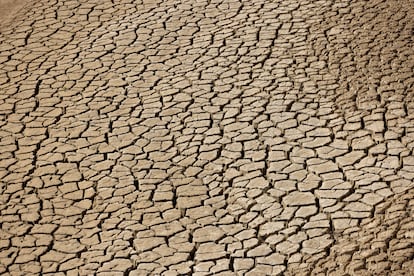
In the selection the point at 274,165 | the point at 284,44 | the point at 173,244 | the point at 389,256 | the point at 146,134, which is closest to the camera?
the point at 389,256

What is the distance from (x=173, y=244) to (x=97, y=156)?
3.39ft

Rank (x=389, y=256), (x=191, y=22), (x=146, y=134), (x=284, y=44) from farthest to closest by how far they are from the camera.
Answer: (x=191, y=22)
(x=284, y=44)
(x=146, y=134)
(x=389, y=256)

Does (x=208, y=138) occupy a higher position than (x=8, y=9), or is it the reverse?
(x=8, y=9)

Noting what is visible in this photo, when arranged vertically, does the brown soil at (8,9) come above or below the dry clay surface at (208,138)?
above

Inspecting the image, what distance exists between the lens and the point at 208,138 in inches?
201

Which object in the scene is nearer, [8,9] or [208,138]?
[208,138]

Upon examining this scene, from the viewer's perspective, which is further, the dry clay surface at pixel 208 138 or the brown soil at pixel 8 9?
the brown soil at pixel 8 9

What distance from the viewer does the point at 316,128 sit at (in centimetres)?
506

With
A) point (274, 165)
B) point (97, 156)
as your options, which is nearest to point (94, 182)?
point (97, 156)

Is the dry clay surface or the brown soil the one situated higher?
the brown soil

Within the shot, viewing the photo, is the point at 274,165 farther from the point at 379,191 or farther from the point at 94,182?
the point at 94,182

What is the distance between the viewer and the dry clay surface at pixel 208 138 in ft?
13.8

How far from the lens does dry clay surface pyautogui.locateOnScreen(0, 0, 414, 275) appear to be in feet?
13.8

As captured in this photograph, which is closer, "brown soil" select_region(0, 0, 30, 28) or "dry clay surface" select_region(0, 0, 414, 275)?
"dry clay surface" select_region(0, 0, 414, 275)
